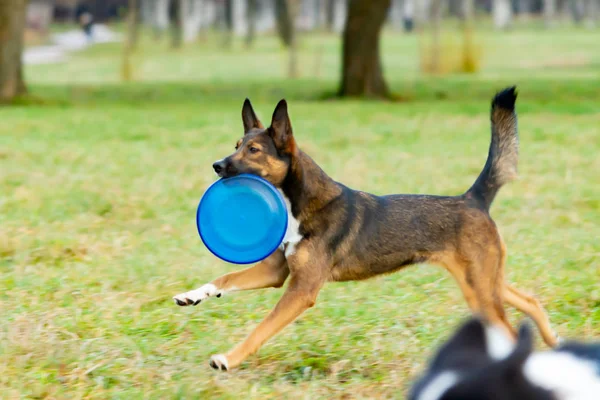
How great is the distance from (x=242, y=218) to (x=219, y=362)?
1017 mm

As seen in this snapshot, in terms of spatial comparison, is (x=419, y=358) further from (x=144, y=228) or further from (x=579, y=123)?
(x=579, y=123)

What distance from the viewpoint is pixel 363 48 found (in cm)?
2064

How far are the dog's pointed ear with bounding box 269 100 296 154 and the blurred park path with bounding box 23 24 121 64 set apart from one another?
3974cm

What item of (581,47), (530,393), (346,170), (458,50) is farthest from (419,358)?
(581,47)

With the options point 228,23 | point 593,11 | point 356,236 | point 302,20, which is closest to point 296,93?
point 356,236

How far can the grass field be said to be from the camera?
16.9ft

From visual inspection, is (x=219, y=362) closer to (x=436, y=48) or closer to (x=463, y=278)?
(x=463, y=278)

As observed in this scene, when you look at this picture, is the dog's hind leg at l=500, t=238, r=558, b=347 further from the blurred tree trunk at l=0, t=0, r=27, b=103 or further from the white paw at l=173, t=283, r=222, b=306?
the blurred tree trunk at l=0, t=0, r=27, b=103

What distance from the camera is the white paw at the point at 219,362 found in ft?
16.3

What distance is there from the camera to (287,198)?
A: 5559 mm

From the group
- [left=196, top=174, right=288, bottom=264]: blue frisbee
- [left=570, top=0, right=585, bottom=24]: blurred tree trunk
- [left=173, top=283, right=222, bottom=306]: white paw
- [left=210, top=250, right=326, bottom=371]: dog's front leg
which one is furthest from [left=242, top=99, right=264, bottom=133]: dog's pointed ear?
[left=570, top=0, right=585, bottom=24]: blurred tree trunk

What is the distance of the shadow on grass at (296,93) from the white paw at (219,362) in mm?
13217

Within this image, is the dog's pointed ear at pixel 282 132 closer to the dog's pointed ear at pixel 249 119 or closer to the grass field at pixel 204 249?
the dog's pointed ear at pixel 249 119

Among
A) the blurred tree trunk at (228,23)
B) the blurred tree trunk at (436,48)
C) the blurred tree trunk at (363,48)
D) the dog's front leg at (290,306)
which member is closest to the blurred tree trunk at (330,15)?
the blurred tree trunk at (228,23)
